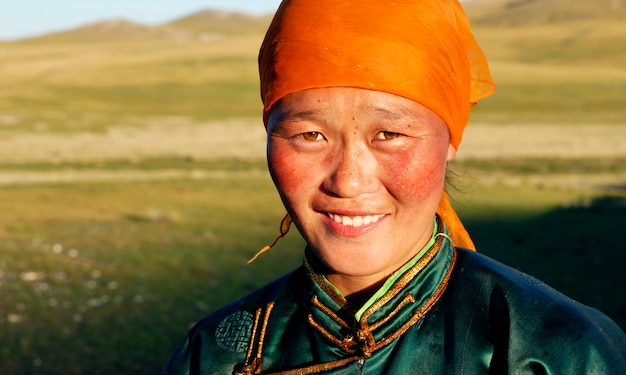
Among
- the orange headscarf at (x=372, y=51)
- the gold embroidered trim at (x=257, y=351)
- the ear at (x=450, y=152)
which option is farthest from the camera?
the ear at (x=450, y=152)

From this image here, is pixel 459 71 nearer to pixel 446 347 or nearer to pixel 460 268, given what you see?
pixel 460 268

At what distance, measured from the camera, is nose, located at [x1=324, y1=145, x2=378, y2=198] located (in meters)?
1.85

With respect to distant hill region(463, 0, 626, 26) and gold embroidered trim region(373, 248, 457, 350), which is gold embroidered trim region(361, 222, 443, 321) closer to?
gold embroidered trim region(373, 248, 457, 350)

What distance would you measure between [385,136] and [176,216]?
13.2 m

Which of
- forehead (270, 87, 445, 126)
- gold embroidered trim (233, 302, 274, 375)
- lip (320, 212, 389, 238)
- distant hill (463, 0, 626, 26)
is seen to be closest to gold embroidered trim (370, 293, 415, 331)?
lip (320, 212, 389, 238)

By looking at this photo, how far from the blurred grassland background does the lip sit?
0.70 metres

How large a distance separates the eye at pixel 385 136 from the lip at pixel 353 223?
167mm

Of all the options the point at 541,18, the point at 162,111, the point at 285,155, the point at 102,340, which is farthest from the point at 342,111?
the point at 541,18

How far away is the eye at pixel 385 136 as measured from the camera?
187cm

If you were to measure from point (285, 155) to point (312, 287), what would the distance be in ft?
1.06

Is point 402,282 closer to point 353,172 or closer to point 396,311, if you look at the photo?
point 396,311

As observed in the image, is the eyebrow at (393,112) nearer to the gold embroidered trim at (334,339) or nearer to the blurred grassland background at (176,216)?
the gold embroidered trim at (334,339)

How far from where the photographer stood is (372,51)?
6.12ft

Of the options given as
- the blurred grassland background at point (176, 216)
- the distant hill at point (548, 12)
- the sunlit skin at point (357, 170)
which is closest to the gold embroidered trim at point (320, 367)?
the sunlit skin at point (357, 170)
